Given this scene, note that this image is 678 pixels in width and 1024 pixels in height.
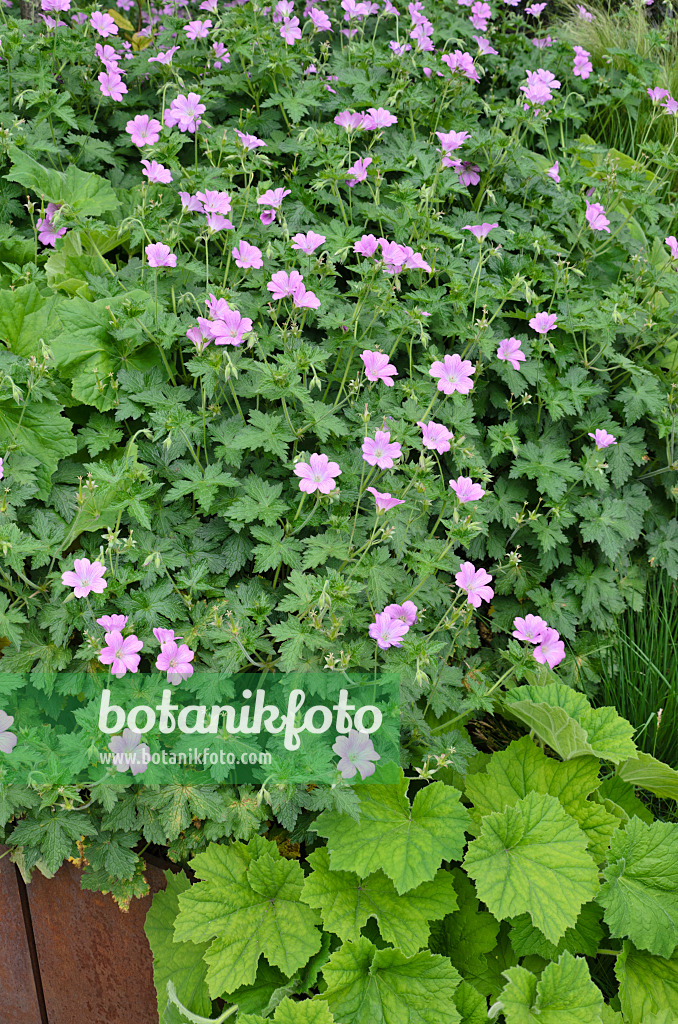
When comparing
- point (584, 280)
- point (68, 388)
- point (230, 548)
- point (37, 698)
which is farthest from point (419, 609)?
point (584, 280)

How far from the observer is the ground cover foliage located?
1865 mm

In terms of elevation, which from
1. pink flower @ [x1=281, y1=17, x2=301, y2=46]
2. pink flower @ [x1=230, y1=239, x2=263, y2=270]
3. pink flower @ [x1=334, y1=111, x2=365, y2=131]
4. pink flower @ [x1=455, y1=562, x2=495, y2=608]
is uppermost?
pink flower @ [x1=281, y1=17, x2=301, y2=46]

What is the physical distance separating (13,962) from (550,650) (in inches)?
66.1

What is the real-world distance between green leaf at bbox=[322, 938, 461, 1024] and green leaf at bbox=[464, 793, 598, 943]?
190 mm

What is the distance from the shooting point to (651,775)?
86.0 inches

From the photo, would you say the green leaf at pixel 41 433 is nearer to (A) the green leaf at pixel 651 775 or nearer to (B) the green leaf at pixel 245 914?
(B) the green leaf at pixel 245 914

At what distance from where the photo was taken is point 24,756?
1.83 meters

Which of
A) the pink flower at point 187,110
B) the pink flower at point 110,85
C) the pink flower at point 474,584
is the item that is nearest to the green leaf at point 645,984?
the pink flower at point 474,584

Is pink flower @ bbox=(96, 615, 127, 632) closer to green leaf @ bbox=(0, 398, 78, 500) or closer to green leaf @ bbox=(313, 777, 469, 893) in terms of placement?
green leaf @ bbox=(0, 398, 78, 500)

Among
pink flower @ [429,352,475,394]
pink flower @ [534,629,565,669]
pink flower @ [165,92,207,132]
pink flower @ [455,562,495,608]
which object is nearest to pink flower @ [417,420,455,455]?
pink flower @ [429,352,475,394]

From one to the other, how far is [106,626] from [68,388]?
879 mm

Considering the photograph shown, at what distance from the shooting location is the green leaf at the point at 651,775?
211cm

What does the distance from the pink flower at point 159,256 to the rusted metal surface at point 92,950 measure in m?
Answer: 1.55

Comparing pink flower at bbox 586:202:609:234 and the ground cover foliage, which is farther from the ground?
pink flower at bbox 586:202:609:234
